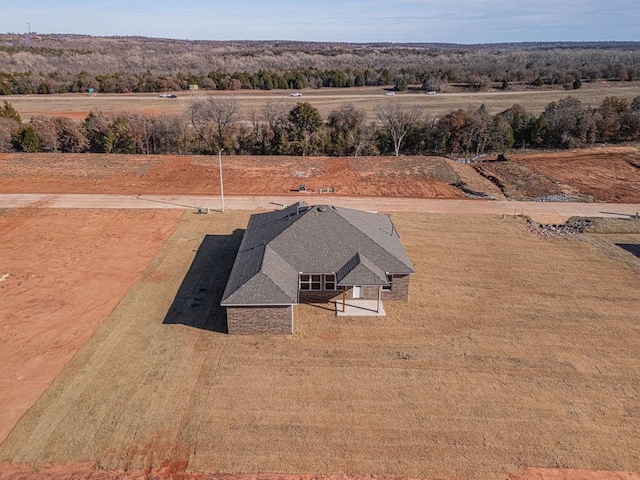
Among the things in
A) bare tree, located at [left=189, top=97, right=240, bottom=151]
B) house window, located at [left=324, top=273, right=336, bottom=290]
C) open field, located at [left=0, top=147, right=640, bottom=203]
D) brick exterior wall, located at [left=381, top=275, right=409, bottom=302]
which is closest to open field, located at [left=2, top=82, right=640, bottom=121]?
bare tree, located at [left=189, top=97, right=240, bottom=151]

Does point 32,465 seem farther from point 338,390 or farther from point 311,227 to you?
point 311,227

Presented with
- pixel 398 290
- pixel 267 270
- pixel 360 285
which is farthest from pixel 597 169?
pixel 267 270

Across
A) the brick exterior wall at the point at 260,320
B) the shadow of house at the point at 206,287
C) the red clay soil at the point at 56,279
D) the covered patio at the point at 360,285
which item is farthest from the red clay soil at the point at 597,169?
the red clay soil at the point at 56,279

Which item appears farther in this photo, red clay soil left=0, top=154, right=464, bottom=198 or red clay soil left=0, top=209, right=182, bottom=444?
red clay soil left=0, top=154, right=464, bottom=198

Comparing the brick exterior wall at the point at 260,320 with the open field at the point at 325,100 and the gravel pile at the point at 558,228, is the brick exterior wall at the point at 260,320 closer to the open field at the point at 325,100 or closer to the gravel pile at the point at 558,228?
the gravel pile at the point at 558,228

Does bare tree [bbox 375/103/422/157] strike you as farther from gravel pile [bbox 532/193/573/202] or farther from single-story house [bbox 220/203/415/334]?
single-story house [bbox 220/203/415/334]

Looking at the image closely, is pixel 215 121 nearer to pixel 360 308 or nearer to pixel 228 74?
pixel 360 308

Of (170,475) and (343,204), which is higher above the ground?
(343,204)
